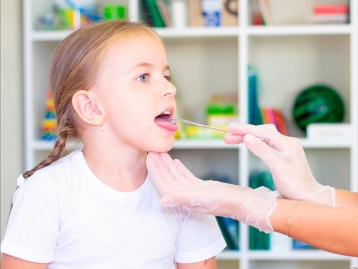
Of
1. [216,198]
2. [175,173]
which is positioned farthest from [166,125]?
[216,198]

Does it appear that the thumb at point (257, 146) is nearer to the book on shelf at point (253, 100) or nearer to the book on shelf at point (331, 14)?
the book on shelf at point (253, 100)

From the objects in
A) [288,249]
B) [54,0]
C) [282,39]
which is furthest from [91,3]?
[288,249]

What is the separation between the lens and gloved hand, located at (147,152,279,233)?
1164 millimetres

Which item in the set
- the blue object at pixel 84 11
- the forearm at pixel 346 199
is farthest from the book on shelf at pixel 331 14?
the forearm at pixel 346 199

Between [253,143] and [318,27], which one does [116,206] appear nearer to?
[253,143]

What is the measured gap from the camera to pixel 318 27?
2.34 meters

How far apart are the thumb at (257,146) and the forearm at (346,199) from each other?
0.85 feet

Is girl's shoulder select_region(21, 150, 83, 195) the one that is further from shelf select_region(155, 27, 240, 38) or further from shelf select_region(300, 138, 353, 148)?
shelf select_region(300, 138, 353, 148)

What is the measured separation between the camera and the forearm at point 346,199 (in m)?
1.34

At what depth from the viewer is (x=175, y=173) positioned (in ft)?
4.17

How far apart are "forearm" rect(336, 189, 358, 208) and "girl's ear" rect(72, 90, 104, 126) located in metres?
0.62

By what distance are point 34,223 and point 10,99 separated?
4.13ft

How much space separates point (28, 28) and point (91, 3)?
325 mm

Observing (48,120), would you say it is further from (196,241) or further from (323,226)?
(323,226)
